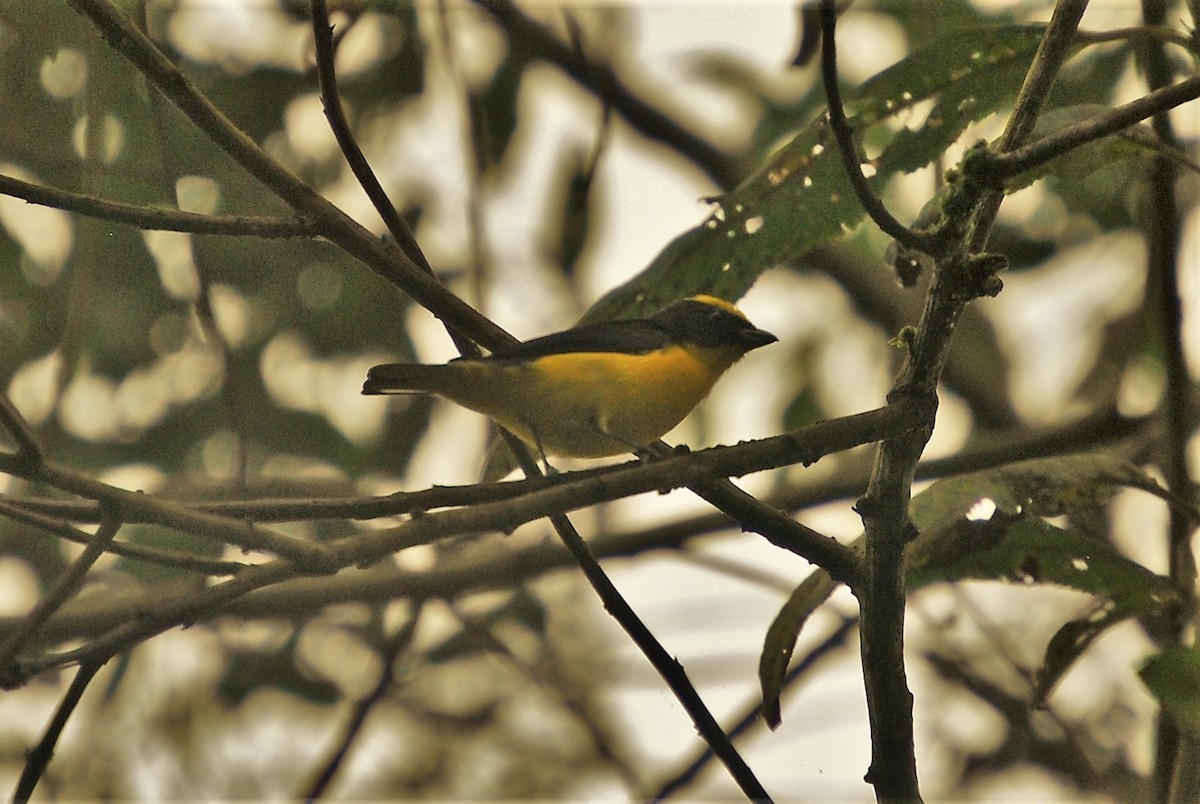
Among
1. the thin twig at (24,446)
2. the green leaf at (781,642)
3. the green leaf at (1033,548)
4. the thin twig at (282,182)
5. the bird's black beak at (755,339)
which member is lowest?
the thin twig at (24,446)

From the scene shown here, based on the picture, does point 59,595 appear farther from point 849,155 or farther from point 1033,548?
point 1033,548

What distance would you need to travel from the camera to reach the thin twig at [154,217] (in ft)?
6.04

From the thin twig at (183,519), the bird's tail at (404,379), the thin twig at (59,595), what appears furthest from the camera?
the bird's tail at (404,379)

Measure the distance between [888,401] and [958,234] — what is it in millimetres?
292

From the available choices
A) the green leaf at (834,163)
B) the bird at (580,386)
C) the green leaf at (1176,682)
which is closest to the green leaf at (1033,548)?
the green leaf at (1176,682)

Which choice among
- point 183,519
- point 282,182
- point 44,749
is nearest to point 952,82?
point 282,182

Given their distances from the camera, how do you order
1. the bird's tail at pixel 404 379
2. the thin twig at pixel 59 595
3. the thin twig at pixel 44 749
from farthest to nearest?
the bird's tail at pixel 404 379 → the thin twig at pixel 44 749 → the thin twig at pixel 59 595

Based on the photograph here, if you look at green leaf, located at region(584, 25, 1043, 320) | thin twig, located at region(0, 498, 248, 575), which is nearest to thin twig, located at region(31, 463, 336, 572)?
thin twig, located at region(0, 498, 248, 575)

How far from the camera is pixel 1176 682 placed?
193 centimetres

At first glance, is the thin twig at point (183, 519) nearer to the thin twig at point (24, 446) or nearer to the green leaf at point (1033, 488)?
the thin twig at point (24, 446)

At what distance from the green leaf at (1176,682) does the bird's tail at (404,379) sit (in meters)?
1.94

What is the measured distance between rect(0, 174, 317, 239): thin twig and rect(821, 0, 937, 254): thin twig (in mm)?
817

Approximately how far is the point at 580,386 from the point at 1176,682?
193 cm

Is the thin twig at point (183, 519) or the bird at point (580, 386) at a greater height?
the bird at point (580, 386)
